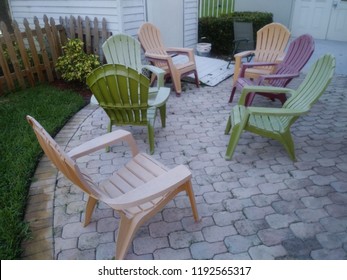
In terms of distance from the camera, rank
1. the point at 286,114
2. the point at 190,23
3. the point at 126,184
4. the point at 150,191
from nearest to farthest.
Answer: the point at 150,191, the point at 126,184, the point at 286,114, the point at 190,23

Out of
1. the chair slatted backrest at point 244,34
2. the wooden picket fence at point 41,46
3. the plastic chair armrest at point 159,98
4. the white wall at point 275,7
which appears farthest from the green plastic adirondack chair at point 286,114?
the white wall at point 275,7

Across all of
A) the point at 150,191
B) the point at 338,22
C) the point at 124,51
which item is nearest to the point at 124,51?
the point at 124,51

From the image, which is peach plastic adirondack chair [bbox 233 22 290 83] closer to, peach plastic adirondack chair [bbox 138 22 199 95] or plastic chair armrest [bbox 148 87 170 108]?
peach plastic adirondack chair [bbox 138 22 199 95]

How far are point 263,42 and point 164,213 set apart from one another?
12.9 ft

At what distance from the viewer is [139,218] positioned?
185 centimetres

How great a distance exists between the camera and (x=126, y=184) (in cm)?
212

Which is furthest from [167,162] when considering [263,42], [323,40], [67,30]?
[323,40]

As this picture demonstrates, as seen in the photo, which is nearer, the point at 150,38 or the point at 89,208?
the point at 89,208

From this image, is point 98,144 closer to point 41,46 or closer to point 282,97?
point 282,97

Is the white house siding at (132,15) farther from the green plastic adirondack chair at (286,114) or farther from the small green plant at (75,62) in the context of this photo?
the green plastic adirondack chair at (286,114)

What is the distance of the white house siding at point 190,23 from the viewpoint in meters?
6.50

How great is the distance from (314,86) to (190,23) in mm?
4475

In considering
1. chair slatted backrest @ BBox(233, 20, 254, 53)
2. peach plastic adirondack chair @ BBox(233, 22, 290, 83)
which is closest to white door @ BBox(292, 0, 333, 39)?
chair slatted backrest @ BBox(233, 20, 254, 53)

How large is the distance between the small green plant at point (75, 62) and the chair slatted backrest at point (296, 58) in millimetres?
3161
